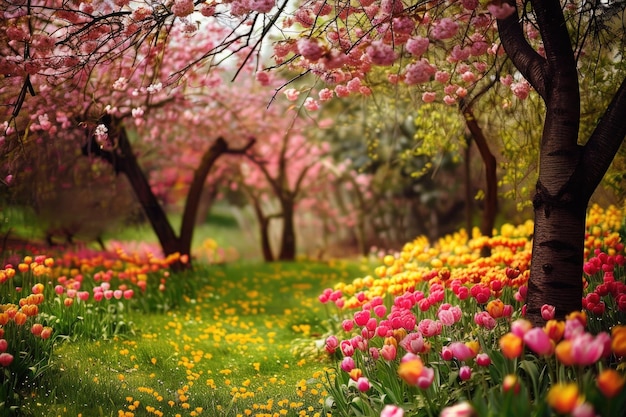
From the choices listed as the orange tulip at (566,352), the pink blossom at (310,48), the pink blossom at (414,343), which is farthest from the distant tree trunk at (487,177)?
the orange tulip at (566,352)

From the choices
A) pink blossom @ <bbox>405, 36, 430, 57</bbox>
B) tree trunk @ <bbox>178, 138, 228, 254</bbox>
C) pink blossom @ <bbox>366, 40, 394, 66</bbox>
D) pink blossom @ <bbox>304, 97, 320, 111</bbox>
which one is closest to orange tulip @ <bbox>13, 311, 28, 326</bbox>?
pink blossom @ <bbox>304, 97, 320, 111</bbox>

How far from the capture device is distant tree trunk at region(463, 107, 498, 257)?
19.2 ft

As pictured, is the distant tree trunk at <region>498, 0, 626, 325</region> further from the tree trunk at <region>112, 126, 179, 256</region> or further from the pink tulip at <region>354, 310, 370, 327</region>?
the tree trunk at <region>112, 126, 179, 256</region>

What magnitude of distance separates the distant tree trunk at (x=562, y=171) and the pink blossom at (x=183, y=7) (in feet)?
6.76

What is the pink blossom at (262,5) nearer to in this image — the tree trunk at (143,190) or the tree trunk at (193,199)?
the tree trunk at (143,190)

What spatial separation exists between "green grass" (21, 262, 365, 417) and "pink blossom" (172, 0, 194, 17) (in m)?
2.35

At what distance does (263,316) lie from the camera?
6984 mm

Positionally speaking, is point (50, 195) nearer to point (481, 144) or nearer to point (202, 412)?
point (202, 412)

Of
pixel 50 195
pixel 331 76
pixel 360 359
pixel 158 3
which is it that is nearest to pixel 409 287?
pixel 360 359

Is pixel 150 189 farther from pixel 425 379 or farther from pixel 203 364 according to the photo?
pixel 425 379

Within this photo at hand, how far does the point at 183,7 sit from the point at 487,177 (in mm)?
4007

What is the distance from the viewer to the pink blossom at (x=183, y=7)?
3.51 m

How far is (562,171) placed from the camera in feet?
11.4

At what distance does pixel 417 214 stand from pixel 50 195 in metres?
8.30
